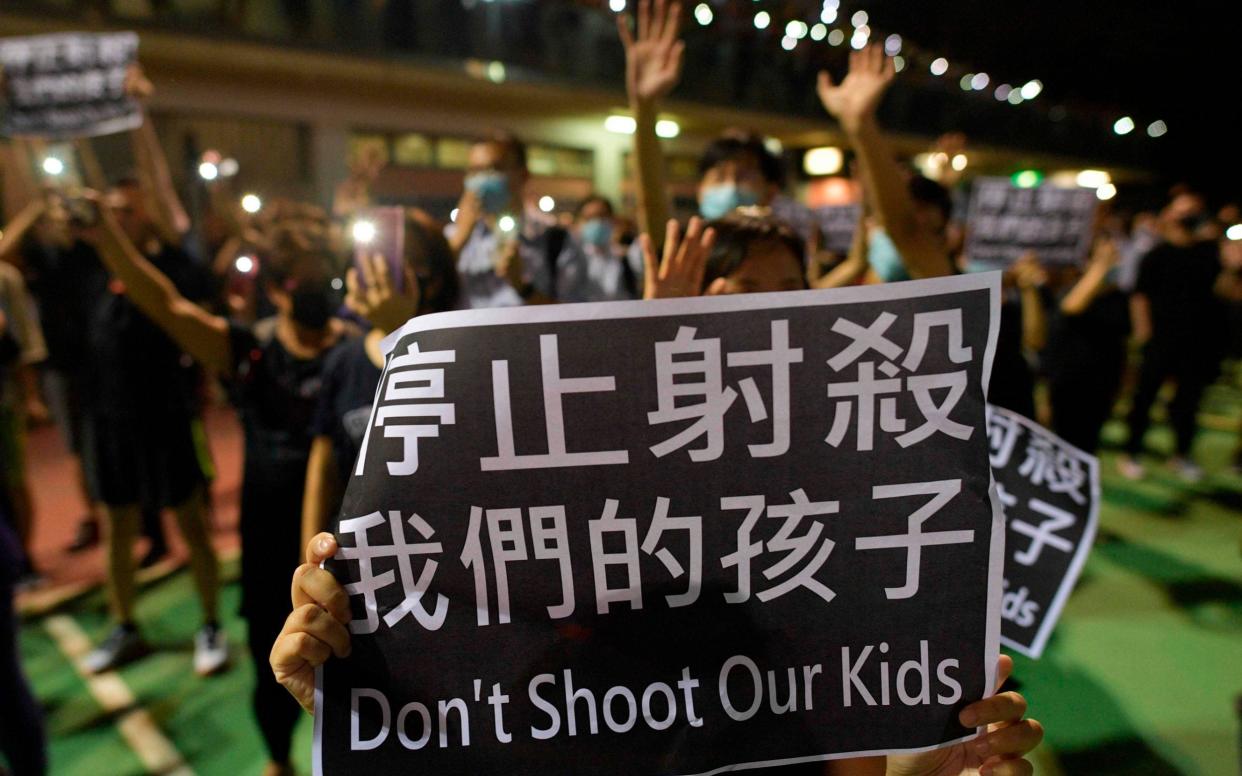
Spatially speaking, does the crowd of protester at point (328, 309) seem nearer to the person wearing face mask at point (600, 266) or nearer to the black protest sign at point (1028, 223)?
the person wearing face mask at point (600, 266)

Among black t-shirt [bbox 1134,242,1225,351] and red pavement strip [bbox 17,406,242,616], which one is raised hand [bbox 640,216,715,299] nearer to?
red pavement strip [bbox 17,406,242,616]

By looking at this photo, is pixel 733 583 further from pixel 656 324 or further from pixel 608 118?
pixel 608 118

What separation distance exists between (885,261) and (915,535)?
1.82 m

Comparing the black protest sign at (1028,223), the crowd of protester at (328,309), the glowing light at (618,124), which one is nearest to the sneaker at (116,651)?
the crowd of protester at (328,309)

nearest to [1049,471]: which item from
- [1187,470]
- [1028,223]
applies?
[1028,223]

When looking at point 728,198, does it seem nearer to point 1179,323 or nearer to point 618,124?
point 1179,323

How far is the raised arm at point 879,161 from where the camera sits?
2.02 meters

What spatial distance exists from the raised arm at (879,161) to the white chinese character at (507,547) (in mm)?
1495

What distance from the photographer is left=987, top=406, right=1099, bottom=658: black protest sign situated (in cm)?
178

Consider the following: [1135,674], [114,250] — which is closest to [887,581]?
[114,250]

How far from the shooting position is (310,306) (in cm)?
221

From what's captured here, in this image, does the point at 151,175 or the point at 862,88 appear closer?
the point at 862,88

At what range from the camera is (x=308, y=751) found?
2664 millimetres

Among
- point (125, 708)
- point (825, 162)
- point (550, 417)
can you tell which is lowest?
point (125, 708)
